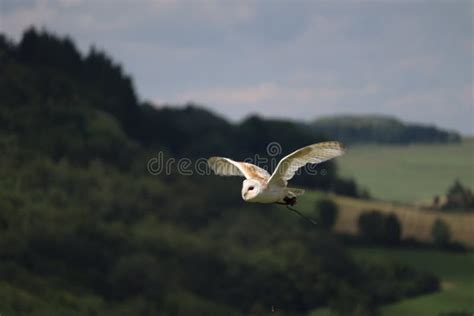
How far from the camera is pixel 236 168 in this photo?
2081cm

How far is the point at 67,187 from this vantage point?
145 metres

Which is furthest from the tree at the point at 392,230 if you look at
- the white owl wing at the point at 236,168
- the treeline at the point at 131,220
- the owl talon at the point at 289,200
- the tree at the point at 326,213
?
the owl talon at the point at 289,200

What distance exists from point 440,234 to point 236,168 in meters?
94.3

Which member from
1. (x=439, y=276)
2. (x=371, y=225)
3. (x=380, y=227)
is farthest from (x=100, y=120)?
(x=439, y=276)

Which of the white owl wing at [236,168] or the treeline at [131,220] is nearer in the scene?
the white owl wing at [236,168]

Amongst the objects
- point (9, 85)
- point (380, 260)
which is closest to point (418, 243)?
point (380, 260)

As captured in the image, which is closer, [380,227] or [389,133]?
[380,227]

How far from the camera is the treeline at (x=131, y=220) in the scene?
370 ft

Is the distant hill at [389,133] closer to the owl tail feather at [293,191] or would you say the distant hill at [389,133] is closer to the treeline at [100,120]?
the treeline at [100,120]

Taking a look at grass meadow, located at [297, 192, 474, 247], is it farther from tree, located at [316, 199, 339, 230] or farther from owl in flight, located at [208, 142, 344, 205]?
owl in flight, located at [208, 142, 344, 205]

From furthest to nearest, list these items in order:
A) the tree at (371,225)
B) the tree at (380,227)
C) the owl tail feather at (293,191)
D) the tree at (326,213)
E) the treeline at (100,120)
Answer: the treeline at (100,120)
the tree at (326,213)
the tree at (371,225)
the tree at (380,227)
the owl tail feather at (293,191)

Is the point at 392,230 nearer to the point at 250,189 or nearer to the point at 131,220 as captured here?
the point at 131,220

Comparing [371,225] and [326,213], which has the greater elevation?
[326,213]

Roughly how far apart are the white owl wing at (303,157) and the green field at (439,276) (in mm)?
82185
